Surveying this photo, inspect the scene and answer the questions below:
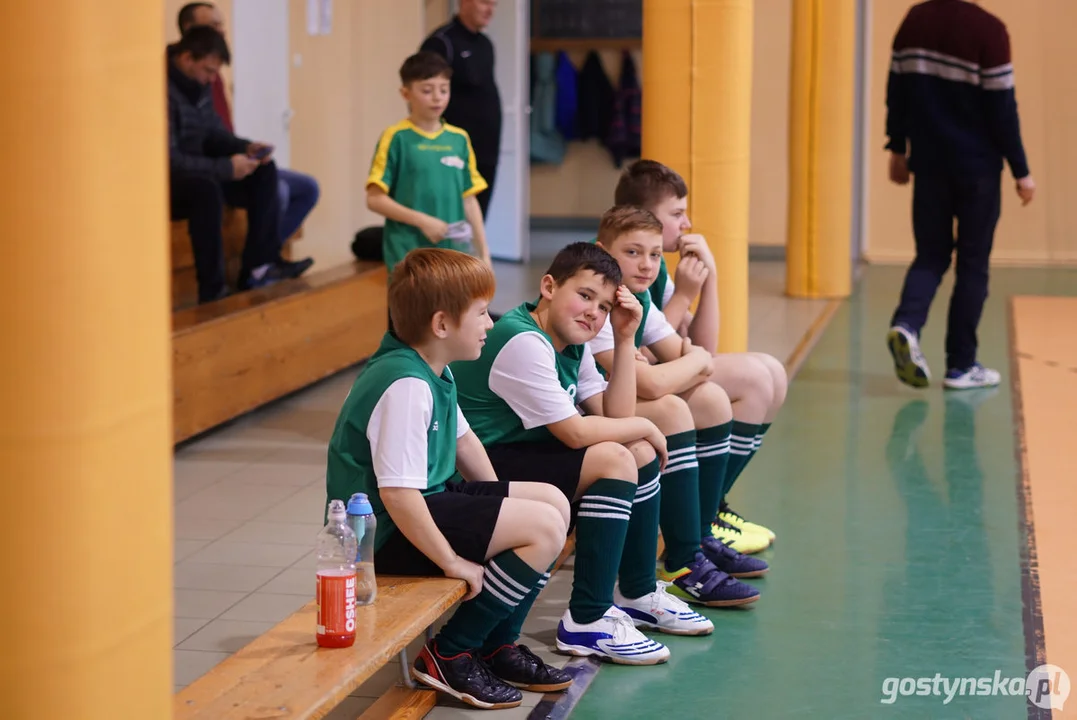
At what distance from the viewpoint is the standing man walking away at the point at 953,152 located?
6180mm

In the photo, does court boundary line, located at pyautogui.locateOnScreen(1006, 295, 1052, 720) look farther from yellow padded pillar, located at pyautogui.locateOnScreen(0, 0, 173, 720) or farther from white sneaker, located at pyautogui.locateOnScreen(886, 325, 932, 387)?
yellow padded pillar, located at pyautogui.locateOnScreen(0, 0, 173, 720)

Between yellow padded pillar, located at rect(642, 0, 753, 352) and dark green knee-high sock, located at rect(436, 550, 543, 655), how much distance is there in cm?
219

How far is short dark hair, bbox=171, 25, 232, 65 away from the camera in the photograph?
5.88m

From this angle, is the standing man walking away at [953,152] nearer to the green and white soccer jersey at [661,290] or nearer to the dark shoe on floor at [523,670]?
the green and white soccer jersey at [661,290]

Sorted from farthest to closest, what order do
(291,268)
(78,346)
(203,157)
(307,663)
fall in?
1. (291,268)
2. (203,157)
3. (307,663)
4. (78,346)

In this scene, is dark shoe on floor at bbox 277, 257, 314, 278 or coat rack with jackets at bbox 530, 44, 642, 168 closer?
dark shoe on floor at bbox 277, 257, 314, 278

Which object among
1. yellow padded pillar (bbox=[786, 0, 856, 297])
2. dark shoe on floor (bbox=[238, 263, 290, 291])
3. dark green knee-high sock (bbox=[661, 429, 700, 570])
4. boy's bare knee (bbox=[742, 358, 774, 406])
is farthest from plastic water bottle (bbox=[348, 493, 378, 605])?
yellow padded pillar (bbox=[786, 0, 856, 297])

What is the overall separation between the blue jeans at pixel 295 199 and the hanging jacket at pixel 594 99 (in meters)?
6.23

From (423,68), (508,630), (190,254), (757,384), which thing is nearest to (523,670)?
(508,630)

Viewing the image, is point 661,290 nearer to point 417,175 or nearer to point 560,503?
point 560,503

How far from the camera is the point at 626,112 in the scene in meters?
13.1

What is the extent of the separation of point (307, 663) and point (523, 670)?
785 millimetres

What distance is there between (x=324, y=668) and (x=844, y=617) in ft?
5.61

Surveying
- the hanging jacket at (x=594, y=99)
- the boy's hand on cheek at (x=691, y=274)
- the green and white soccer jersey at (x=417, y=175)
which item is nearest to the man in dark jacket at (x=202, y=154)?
the green and white soccer jersey at (x=417, y=175)
